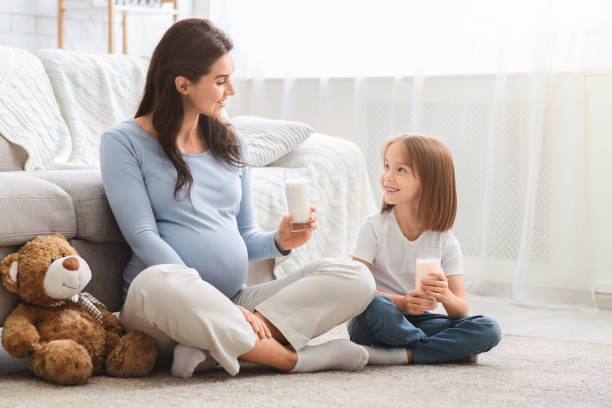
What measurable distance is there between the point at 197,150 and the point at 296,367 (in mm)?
555

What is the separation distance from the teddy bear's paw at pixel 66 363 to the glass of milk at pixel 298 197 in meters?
0.50

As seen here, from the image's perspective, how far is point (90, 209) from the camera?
1723 millimetres

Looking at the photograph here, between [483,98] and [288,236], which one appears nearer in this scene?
[288,236]

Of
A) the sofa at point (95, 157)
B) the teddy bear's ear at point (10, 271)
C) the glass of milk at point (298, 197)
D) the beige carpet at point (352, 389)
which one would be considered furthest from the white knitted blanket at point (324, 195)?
the teddy bear's ear at point (10, 271)

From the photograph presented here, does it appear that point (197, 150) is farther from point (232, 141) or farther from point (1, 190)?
point (1, 190)

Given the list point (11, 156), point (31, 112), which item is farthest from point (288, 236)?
point (31, 112)

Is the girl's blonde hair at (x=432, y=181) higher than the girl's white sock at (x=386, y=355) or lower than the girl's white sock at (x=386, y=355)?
higher

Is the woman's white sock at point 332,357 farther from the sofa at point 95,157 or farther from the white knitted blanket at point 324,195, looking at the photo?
the white knitted blanket at point 324,195

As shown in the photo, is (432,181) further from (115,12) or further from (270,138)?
(115,12)

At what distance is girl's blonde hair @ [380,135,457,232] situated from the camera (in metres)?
1.84

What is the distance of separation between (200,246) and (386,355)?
1.56ft

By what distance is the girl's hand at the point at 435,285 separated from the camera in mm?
1625

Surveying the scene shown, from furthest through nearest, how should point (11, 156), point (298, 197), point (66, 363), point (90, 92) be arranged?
point (90, 92) → point (11, 156) → point (298, 197) → point (66, 363)

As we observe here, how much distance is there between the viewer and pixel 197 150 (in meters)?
1.81
